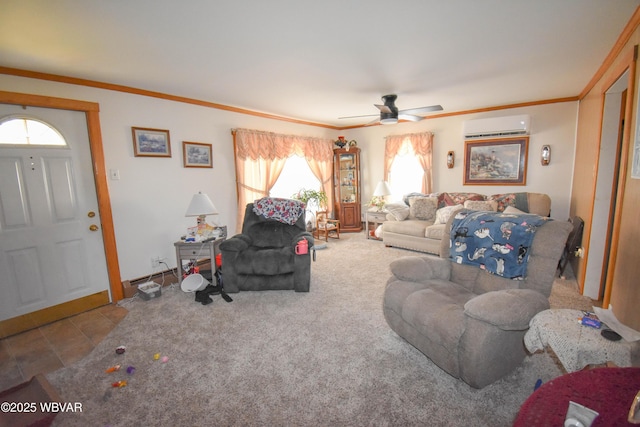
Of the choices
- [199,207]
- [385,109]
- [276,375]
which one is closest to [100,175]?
[199,207]

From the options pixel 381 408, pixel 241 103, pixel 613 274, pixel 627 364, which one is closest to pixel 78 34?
pixel 241 103

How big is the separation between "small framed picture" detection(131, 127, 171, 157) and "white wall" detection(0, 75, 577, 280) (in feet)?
0.21

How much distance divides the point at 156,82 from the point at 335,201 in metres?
4.08

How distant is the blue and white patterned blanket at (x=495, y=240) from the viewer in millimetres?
1938

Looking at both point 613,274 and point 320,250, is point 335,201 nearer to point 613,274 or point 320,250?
point 320,250

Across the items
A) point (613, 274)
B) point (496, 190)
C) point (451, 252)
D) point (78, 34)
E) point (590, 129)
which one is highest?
point (78, 34)

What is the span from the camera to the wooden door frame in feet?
8.85

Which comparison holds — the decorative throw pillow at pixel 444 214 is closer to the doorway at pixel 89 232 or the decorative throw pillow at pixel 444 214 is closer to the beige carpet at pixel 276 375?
the beige carpet at pixel 276 375

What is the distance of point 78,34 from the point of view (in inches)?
79.2

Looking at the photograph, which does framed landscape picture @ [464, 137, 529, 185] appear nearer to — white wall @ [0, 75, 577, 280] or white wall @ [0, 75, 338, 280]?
white wall @ [0, 75, 577, 280]

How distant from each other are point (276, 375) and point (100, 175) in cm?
275

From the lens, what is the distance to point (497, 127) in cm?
465

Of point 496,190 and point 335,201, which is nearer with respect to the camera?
point 496,190

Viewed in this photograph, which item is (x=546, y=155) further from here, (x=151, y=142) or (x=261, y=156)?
(x=151, y=142)
